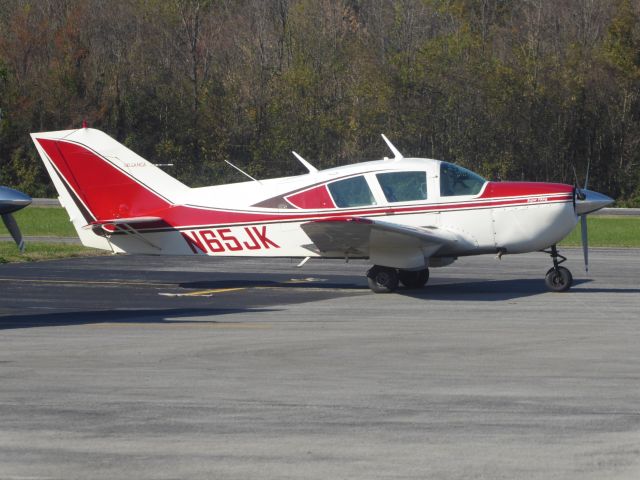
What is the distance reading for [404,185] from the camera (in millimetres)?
17625

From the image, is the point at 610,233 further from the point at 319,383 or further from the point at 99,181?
the point at 319,383

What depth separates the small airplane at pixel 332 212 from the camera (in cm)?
1717

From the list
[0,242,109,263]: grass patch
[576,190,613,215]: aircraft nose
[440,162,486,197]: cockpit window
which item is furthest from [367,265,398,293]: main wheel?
[0,242,109,263]: grass patch

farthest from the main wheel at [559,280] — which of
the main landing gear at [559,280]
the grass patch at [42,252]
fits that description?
the grass patch at [42,252]

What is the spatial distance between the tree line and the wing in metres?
34.4

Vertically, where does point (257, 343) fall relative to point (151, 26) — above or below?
below

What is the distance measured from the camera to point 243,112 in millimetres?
56281

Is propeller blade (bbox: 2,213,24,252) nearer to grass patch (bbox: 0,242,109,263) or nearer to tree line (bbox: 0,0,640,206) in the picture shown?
grass patch (bbox: 0,242,109,263)

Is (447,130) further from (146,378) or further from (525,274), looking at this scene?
(146,378)

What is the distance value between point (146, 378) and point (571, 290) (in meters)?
9.92

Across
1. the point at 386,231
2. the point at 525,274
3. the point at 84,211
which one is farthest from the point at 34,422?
the point at 525,274

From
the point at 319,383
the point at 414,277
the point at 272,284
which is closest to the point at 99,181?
the point at 272,284

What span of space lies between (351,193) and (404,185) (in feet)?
2.86

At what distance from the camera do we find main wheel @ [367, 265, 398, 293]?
57.7 ft
